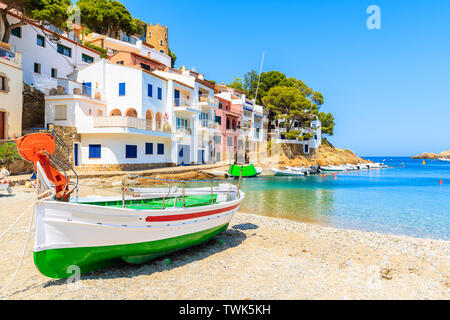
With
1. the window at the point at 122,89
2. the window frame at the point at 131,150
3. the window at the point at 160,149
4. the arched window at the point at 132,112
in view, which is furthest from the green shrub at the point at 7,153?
the window at the point at 160,149

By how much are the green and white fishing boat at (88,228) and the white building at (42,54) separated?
26949mm

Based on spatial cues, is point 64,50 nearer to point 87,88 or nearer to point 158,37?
point 87,88

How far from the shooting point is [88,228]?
5.75 m

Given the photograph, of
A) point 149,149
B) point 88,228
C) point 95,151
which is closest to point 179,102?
point 149,149

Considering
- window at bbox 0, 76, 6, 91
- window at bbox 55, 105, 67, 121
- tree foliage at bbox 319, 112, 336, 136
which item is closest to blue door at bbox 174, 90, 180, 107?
window at bbox 55, 105, 67, 121

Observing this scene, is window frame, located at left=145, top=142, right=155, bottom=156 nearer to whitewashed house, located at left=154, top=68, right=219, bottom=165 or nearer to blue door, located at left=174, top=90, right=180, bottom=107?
whitewashed house, located at left=154, top=68, right=219, bottom=165

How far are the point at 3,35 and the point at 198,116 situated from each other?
2167 centimetres

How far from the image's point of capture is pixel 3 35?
26.2m

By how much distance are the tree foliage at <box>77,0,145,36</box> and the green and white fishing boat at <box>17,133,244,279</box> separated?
52.8 meters

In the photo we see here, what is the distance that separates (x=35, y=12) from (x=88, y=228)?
Result: 2734 cm

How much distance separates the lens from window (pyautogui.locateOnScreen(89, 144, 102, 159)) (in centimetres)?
2727

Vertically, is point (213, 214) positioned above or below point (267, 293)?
above
